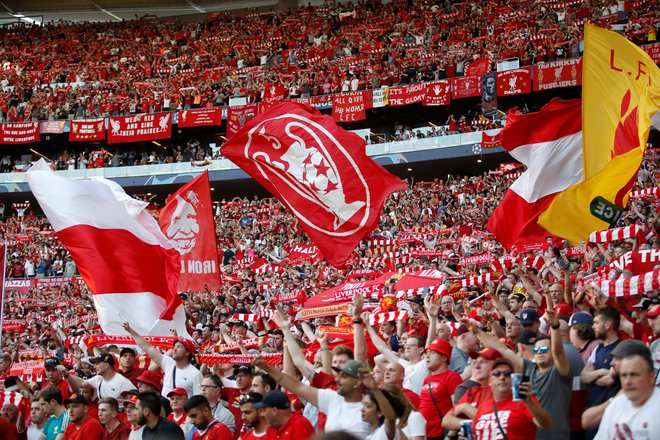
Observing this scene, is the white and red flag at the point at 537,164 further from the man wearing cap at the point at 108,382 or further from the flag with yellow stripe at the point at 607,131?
the man wearing cap at the point at 108,382

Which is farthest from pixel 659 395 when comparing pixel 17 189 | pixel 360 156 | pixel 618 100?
pixel 17 189

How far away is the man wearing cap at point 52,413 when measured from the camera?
8.45 m

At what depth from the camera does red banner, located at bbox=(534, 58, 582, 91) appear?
1248 inches

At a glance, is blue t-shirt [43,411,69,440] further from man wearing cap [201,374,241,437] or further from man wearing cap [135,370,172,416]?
man wearing cap [201,374,241,437]

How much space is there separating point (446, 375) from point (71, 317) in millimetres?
16919

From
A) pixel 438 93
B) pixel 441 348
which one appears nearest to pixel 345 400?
pixel 441 348

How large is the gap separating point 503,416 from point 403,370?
1.40 m

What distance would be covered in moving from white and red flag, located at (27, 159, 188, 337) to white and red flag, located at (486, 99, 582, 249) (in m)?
4.13

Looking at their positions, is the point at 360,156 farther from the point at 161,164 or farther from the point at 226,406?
the point at 161,164

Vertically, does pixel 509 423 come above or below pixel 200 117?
below

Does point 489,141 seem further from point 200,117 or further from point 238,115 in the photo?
point 200,117

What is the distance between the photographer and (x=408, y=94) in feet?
114

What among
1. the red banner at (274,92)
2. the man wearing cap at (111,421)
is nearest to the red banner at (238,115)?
the red banner at (274,92)

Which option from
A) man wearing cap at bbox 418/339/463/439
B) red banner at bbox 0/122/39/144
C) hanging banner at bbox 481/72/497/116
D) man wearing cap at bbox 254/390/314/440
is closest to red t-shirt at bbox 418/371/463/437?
man wearing cap at bbox 418/339/463/439
